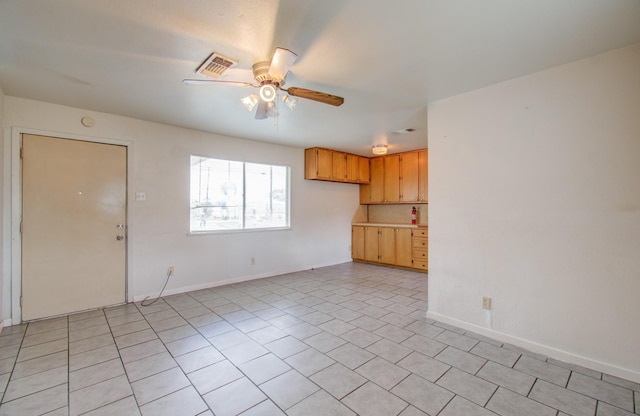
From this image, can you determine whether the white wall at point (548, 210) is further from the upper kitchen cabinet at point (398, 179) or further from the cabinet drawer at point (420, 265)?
the upper kitchen cabinet at point (398, 179)

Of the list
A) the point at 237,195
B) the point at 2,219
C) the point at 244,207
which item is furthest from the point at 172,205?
the point at 2,219

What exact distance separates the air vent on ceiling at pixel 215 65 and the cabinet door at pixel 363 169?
4.30 m

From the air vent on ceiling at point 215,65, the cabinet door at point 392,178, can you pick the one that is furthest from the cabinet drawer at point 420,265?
the air vent on ceiling at point 215,65

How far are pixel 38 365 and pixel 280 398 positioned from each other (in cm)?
198

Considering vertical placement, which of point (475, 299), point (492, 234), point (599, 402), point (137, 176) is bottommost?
point (599, 402)

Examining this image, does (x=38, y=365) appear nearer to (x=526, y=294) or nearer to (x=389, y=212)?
Answer: (x=526, y=294)

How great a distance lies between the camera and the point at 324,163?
5.59 meters

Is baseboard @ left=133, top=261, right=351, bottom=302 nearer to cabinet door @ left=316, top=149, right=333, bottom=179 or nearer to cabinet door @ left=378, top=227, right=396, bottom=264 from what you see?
cabinet door @ left=378, top=227, right=396, bottom=264

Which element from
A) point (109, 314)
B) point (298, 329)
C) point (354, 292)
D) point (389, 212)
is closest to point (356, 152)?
point (389, 212)

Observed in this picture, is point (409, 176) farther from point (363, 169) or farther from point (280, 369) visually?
point (280, 369)

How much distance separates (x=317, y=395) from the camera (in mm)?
1876

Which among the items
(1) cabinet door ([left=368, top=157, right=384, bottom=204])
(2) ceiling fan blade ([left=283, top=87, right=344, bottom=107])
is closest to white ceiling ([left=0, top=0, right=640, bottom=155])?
(2) ceiling fan blade ([left=283, top=87, right=344, bottom=107])

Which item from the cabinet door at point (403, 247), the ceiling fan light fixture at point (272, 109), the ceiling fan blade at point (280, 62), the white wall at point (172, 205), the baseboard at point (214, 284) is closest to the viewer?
the ceiling fan blade at point (280, 62)

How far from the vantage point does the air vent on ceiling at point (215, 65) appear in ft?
7.12
